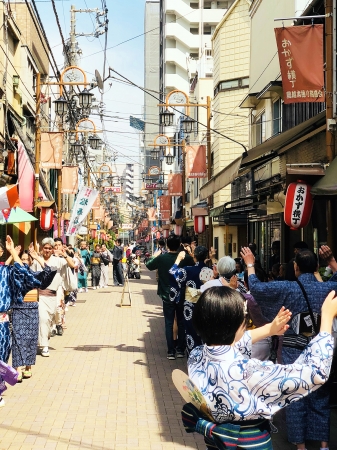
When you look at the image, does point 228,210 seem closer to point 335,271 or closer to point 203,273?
point 203,273

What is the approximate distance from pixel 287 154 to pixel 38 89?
8.00 metres

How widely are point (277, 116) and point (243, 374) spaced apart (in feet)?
50.0

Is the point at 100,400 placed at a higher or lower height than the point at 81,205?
lower

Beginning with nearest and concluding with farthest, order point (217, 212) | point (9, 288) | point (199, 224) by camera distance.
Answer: point (9, 288) < point (217, 212) < point (199, 224)

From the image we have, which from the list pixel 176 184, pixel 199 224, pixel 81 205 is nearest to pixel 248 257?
pixel 81 205

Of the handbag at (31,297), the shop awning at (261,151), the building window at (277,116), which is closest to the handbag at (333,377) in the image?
the handbag at (31,297)

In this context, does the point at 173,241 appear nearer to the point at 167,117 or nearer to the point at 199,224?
the point at 167,117

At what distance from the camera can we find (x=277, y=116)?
57.9 ft

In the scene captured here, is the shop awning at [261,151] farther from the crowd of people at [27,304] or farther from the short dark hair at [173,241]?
the crowd of people at [27,304]

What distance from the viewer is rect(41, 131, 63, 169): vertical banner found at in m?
22.4

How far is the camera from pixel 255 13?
2008 cm

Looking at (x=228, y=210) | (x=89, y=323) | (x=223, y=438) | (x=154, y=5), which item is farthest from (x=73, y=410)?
(x=154, y=5)

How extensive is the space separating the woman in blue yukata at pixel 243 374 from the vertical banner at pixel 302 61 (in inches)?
333

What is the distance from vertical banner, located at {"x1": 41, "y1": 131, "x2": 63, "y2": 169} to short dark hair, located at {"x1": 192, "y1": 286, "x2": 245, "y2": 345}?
64.6 feet
